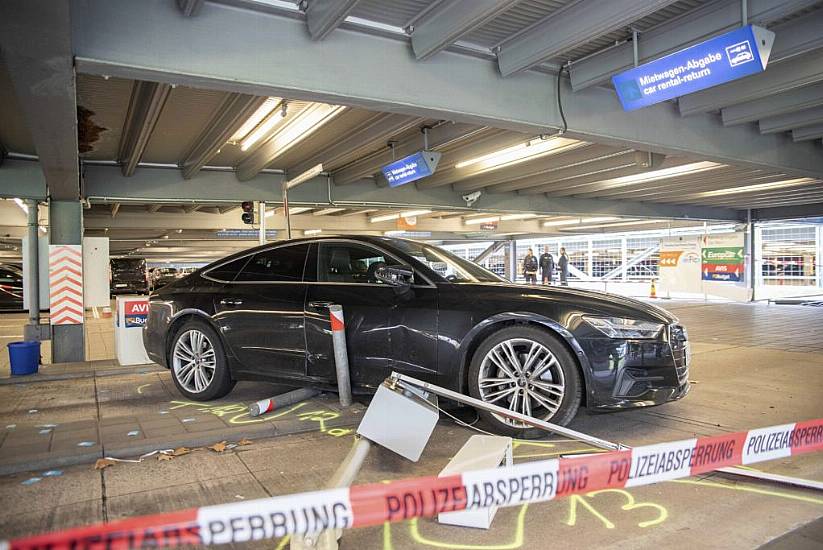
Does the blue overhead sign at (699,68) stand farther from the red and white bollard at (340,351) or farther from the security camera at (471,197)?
the security camera at (471,197)

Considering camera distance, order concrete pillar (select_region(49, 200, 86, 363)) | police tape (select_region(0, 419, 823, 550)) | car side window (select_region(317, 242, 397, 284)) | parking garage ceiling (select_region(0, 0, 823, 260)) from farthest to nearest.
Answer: concrete pillar (select_region(49, 200, 86, 363)) → car side window (select_region(317, 242, 397, 284)) → parking garage ceiling (select_region(0, 0, 823, 260)) → police tape (select_region(0, 419, 823, 550))

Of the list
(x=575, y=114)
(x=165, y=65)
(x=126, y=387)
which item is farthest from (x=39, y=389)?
(x=575, y=114)

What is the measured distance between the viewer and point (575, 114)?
21.7 ft

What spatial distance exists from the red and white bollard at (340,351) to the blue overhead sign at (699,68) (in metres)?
3.56

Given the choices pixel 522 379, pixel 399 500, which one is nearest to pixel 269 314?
pixel 522 379

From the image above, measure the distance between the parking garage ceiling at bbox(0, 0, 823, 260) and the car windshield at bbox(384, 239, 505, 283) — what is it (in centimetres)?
135

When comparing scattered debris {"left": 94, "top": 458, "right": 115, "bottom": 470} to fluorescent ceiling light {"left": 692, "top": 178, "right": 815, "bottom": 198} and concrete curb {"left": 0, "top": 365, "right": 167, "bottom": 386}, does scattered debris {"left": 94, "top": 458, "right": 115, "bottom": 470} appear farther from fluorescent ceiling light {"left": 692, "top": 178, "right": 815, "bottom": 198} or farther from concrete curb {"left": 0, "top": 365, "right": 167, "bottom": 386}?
fluorescent ceiling light {"left": 692, "top": 178, "right": 815, "bottom": 198}

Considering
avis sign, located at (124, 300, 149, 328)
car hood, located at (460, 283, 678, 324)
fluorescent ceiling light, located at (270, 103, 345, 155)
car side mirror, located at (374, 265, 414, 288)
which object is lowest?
avis sign, located at (124, 300, 149, 328)

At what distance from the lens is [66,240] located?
8453mm

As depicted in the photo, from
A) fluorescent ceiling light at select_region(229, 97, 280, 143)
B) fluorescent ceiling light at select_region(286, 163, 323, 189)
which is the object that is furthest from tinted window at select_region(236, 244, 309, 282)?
fluorescent ceiling light at select_region(286, 163, 323, 189)

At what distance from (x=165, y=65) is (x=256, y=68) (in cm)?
68

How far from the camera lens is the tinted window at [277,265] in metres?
5.37

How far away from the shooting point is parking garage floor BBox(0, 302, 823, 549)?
282 cm

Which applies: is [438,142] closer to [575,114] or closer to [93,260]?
[575,114]
